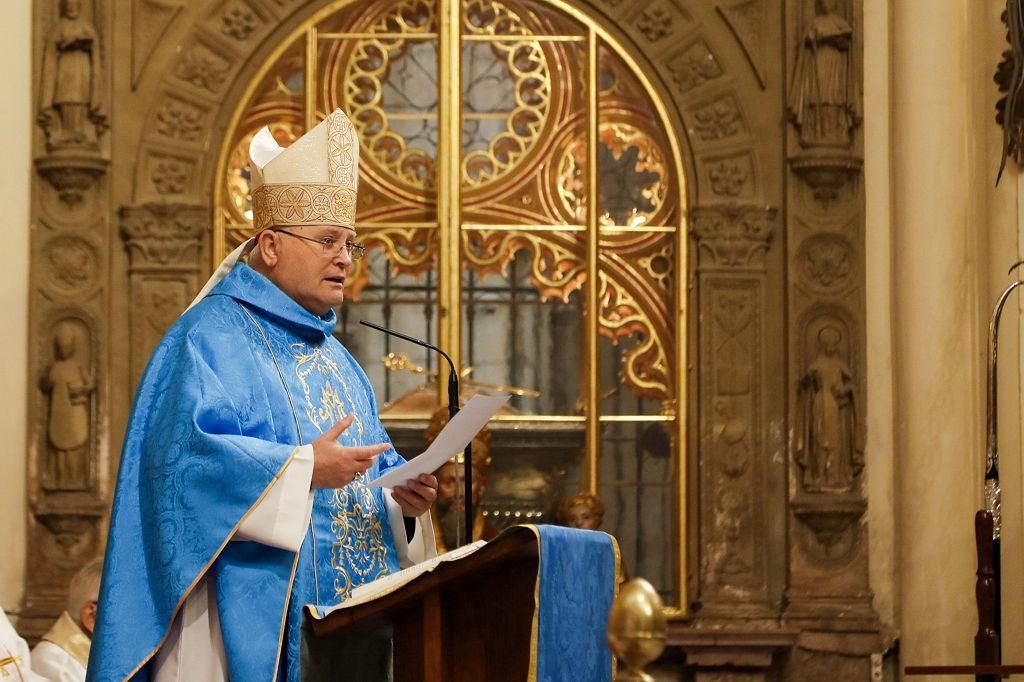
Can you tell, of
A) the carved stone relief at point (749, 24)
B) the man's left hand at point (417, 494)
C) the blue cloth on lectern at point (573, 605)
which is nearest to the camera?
the blue cloth on lectern at point (573, 605)

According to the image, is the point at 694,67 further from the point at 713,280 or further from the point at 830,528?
the point at 830,528

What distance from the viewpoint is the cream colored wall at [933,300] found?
7863mm

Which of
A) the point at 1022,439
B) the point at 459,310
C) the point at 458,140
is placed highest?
the point at 458,140

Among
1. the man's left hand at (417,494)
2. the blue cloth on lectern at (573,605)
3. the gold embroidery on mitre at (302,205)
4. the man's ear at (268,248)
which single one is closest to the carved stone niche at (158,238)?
the gold embroidery on mitre at (302,205)

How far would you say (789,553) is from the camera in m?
8.12

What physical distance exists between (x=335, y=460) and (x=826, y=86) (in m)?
4.83

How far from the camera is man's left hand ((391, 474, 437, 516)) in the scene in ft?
14.1

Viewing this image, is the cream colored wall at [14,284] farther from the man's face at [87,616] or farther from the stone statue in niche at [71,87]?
the man's face at [87,616]

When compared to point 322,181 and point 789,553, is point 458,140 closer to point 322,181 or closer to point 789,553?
point 789,553

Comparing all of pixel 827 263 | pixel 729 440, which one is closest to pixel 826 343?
pixel 827 263

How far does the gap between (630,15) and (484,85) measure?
0.73 m

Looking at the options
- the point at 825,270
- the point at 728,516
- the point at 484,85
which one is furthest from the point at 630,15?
the point at 728,516

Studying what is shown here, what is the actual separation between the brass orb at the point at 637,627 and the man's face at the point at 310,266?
2.04m

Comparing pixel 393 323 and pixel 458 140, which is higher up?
pixel 458 140
